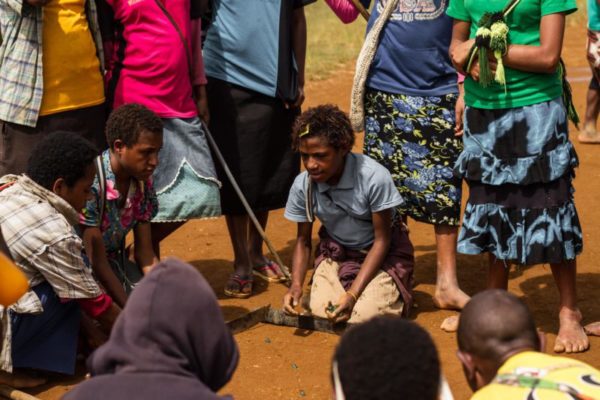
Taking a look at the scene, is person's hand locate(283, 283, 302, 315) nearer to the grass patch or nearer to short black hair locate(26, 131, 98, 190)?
short black hair locate(26, 131, 98, 190)

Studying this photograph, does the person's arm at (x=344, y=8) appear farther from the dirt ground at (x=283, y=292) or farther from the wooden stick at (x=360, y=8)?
the dirt ground at (x=283, y=292)

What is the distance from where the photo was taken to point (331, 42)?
13.9 metres

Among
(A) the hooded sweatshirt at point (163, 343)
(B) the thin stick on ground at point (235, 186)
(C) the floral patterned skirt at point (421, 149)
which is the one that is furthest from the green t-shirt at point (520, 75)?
(A) the hooded sweatshirt at point (163, 343)

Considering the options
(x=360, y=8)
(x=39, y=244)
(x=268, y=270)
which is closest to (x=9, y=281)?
(x=39, y=244)

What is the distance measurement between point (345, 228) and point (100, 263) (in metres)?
1.28

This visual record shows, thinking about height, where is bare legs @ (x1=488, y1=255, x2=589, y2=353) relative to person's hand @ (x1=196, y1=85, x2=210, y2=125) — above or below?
below

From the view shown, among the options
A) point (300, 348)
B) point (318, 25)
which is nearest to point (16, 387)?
point (300, 348)

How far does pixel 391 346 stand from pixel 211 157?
3617 mm

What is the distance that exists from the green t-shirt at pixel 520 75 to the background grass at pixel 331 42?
658 centimetres

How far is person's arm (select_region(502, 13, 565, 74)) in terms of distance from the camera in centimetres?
487

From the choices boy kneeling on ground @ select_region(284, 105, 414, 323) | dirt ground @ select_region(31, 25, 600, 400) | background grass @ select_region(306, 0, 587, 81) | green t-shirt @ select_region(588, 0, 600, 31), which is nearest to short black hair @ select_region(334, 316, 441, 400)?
dirt ground @ select_region(31, 25, 600, 400)

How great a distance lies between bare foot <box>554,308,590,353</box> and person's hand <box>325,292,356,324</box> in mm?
1010

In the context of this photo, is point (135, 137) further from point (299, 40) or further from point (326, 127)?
point (299, 40)

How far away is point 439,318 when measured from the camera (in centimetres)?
567
